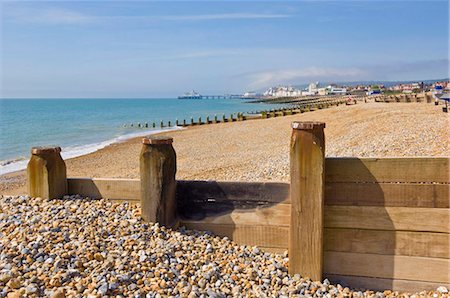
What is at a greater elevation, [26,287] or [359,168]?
[359,168]

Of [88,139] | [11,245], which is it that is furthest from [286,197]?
[88,139]

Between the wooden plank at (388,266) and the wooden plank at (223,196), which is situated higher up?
the wooden plank at (223,196)

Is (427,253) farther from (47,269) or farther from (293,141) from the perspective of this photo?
(47,269)

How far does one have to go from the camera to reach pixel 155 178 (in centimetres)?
447

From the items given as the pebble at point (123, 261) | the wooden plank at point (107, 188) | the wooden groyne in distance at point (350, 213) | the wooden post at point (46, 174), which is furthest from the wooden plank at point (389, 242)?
the wooden post at point (46, 174)

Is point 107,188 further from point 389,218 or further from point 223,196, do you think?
point 389,218

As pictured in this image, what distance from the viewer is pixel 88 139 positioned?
30672 millimetres

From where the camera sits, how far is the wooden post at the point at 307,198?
13.1 feet

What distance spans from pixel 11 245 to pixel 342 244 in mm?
3276

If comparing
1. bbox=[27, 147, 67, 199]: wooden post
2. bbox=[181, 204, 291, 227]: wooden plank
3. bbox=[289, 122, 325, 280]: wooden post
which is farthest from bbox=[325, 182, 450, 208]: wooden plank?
bbox=[27, 147, 67, 199]: wooden post

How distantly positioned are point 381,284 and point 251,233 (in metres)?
1.43

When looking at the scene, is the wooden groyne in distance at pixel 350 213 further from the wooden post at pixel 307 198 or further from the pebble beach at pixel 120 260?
the pebble beach at pixel 120 260

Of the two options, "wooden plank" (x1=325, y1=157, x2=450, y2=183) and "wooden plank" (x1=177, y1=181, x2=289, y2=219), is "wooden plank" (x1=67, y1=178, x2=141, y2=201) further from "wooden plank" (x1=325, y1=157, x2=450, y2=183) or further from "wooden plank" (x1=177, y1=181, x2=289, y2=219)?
"wooden plank" (x1=325, y1=157, x2=450, y2=183)

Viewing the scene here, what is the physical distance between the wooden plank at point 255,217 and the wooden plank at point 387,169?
0.63 m
